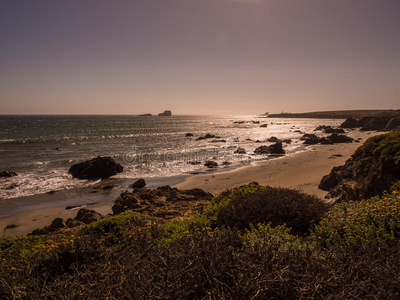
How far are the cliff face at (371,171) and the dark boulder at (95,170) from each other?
1848 cm

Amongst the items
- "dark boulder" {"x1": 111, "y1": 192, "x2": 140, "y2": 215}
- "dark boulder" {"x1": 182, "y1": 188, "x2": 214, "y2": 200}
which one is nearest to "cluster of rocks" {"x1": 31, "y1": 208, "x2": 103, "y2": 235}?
"dark boulder" {"x1": 111, "y1": 192, "x2": 140, "y2": 215}

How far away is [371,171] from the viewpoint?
866cm

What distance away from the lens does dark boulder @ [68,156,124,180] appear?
66.9ft

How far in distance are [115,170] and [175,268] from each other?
20.9 meters

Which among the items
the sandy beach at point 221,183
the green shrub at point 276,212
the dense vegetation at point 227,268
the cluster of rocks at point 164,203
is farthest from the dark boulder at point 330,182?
the dense vegetation at point 227,268

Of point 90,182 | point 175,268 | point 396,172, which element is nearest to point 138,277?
point 175,268

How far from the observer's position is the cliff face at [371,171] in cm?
792

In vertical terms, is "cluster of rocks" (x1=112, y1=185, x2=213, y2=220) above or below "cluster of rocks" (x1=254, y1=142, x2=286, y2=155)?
below

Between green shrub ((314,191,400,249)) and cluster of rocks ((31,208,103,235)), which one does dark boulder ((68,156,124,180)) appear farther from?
green shrub ((314,191,400,249))

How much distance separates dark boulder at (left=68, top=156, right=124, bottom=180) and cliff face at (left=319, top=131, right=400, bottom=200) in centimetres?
1848

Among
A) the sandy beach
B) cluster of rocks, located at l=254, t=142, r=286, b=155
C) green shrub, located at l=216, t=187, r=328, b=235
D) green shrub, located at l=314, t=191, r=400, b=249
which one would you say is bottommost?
the sandy beach

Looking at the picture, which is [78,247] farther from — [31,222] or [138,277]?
[31,222]

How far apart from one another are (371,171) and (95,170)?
20.5 meters

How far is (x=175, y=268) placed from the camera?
305 cm
